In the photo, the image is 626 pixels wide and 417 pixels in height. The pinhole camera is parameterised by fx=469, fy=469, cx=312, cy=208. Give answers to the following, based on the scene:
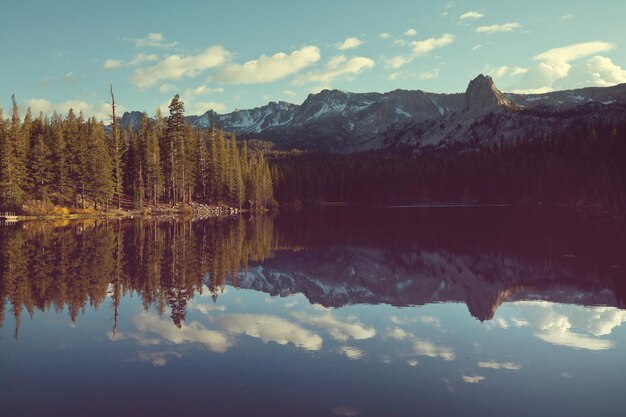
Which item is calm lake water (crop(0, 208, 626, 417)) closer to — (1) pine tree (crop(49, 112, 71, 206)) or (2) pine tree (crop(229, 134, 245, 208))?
(1) pine tree (crop(49, 112, 71, 206))

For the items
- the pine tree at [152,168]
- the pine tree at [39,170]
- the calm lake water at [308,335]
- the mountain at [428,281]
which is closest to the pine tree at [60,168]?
the pine tree at [39,170]

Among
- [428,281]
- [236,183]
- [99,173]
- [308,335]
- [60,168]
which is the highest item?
[60,168]

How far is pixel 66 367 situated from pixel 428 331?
10.5 metres

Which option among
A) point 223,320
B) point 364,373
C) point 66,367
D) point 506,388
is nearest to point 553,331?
point 506,388

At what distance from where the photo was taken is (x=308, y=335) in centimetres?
1466

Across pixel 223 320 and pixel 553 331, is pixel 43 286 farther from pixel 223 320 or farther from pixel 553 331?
pixel 553 331

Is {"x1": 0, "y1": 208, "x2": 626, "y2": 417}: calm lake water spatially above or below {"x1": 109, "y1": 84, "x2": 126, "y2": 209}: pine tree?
below

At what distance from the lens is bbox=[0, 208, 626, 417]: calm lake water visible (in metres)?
9.62

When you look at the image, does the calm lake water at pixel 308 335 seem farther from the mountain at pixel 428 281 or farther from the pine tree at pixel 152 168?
the pine tree at pixel 152 168

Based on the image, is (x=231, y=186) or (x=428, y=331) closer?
(x=428, y=331)

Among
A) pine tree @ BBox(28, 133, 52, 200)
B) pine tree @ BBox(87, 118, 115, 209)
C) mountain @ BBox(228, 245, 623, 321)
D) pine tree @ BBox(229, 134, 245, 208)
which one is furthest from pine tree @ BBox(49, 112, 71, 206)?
mountain @ BBox(228, 245, 623, 321)

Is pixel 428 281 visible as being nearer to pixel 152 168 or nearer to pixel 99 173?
pixel 99 173

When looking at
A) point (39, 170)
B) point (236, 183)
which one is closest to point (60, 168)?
point (39, 170)

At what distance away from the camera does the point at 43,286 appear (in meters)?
20.1
